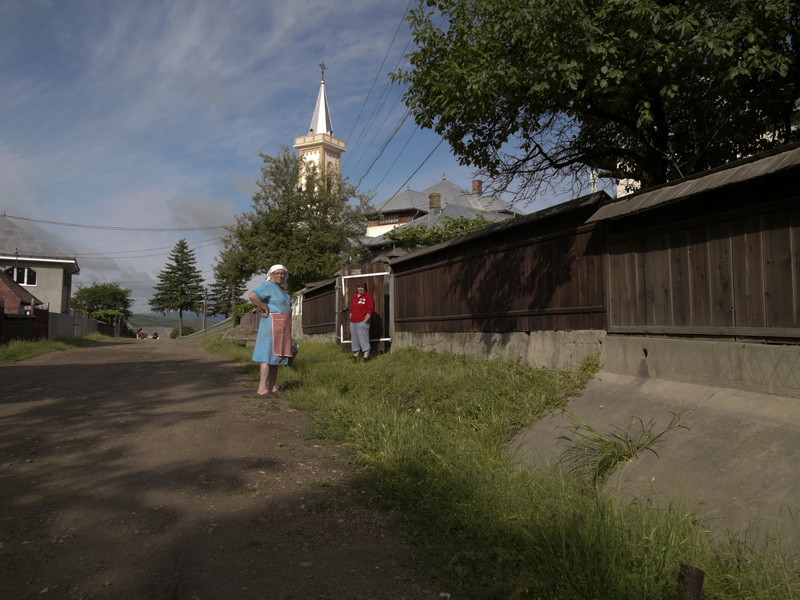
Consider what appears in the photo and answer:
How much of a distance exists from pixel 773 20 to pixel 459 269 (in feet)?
17.3

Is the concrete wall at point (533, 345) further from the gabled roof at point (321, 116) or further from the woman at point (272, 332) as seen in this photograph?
the gabled roof at point (321, 116)

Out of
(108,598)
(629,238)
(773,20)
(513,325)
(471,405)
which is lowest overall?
(108,598)

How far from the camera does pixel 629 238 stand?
5.89 m

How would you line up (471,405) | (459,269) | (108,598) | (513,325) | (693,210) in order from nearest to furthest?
(108,598) → (693,210) → (471,405) → (513,325) → (459,269)

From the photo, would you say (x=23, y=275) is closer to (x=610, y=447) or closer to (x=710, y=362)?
(x=610, y=447)

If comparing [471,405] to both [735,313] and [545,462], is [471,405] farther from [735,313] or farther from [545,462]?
[735,313]

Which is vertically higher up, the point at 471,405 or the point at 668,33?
the point at 668,33

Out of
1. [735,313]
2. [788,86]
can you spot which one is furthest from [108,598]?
[788,86]

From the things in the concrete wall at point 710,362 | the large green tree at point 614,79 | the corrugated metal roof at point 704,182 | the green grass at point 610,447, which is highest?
the large green tree at point 614,79

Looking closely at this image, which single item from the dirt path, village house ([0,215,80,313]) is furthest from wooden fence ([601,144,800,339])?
village house ([0,215,80,313])

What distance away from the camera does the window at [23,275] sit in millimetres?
36062

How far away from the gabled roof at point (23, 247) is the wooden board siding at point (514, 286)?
109ft

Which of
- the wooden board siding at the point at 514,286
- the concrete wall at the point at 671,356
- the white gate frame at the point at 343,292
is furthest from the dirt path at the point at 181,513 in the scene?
the white gate frame at the point at 343,292

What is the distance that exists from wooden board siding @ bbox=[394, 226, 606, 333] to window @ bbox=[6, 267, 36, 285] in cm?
3409
